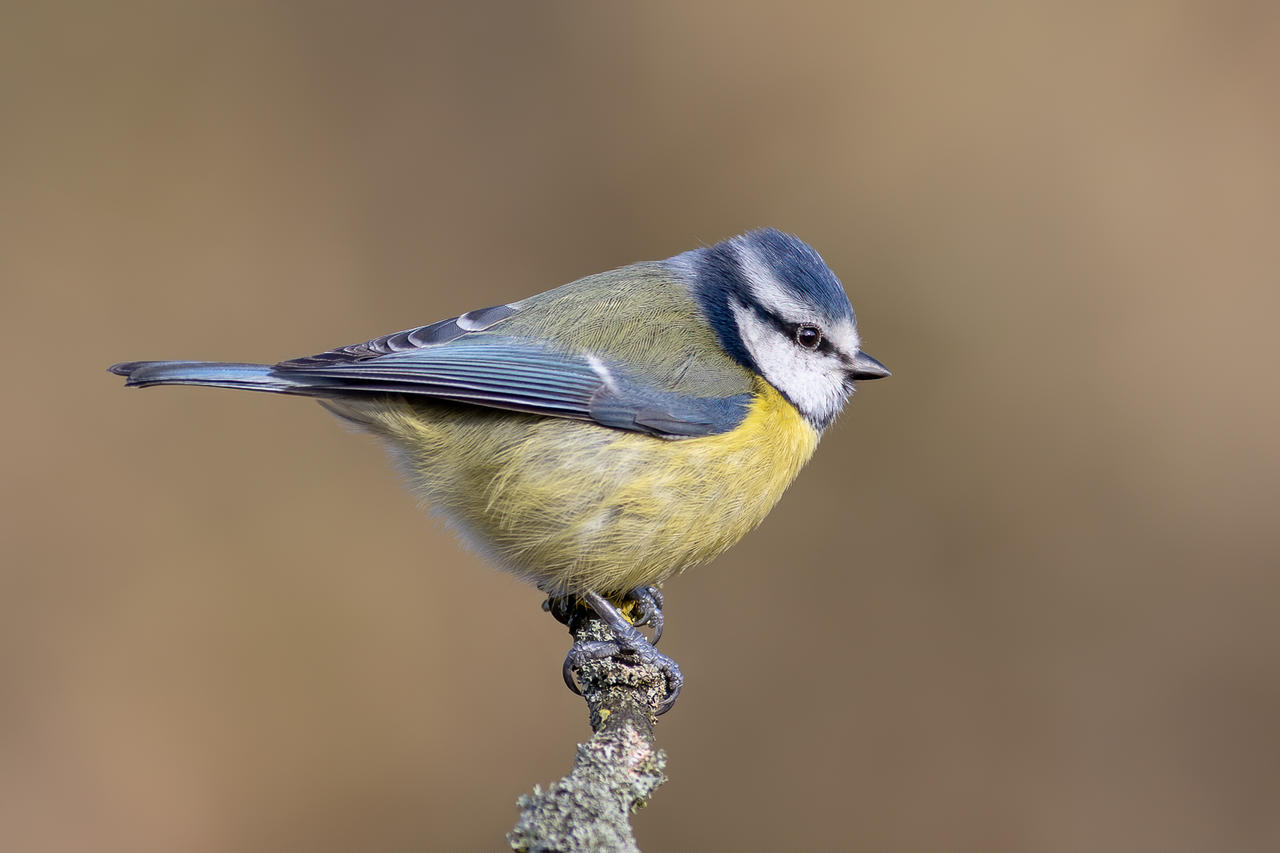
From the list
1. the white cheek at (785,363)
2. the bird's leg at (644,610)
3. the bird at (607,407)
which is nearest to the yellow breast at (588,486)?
the bird at (607,407)

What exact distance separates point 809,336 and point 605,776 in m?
1.21

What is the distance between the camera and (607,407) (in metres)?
2.34

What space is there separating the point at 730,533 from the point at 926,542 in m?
1.66

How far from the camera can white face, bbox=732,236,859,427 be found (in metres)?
2.55

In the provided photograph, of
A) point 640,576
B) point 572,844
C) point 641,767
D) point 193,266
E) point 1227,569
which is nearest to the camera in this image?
point 572,844

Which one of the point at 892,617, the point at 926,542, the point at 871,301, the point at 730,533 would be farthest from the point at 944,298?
the point at 730,533

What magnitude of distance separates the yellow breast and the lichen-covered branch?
234 millimetres

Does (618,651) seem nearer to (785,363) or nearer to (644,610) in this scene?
(644,610)

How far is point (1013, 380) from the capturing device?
3967mm

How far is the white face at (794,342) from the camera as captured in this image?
255 centimetres

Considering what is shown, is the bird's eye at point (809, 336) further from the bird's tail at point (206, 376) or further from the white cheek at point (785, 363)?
the bird's tail at point (206, 376)

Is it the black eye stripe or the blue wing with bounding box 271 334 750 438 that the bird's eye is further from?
the blue wing with bounding box 271 334 750 438

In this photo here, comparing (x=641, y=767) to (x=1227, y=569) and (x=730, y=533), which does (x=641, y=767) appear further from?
(x=1227, y=569)

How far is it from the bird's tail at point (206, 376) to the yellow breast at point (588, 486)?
0.23 meters
